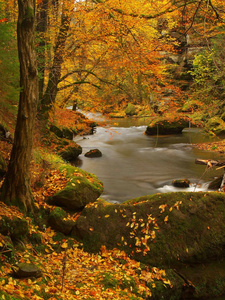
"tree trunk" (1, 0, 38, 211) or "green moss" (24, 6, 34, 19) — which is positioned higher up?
"green moss" (24, 6, 34, 19)

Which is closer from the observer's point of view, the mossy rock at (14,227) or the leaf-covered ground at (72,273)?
the leaf-covered ground at (72,273)

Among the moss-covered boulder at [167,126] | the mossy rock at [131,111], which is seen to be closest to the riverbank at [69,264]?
the moss-covered boulder at [167,126]

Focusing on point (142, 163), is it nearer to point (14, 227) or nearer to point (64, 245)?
point (64, 245)

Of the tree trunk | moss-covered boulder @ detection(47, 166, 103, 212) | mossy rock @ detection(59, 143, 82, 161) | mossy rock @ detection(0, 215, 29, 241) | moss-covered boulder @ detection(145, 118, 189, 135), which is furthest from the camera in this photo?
moss-covered boulder @ detection(145, 118, 189, 135)

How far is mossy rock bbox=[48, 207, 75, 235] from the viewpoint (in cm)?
618

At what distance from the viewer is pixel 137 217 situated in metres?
6.22

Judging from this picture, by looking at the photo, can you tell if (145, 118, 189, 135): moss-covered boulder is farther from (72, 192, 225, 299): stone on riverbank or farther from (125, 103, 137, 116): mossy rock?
(72, 192, 225, 299): stone on riverbank

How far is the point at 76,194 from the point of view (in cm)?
659

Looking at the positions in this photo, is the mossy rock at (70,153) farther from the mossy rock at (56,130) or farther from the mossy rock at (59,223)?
the mossy rock at (59,223)

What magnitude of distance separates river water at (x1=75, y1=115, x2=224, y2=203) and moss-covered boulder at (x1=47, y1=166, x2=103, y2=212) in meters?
3.63

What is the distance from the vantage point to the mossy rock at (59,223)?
6.18 m

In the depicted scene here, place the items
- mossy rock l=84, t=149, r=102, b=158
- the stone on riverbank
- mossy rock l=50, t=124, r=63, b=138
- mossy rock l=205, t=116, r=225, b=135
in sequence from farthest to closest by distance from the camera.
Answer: mossy rock l=205, t=116, r=225, b=135
mossy rock l=84, t=149, r=102, b=158
mossy rock l=50, t=124, r=63, b=138
the stone on riverbank

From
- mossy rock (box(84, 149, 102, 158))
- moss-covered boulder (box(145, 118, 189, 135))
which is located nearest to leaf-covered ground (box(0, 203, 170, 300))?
mossy rock (box(84, 149, 102, 158))

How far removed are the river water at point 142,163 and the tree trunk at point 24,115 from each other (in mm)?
5338
